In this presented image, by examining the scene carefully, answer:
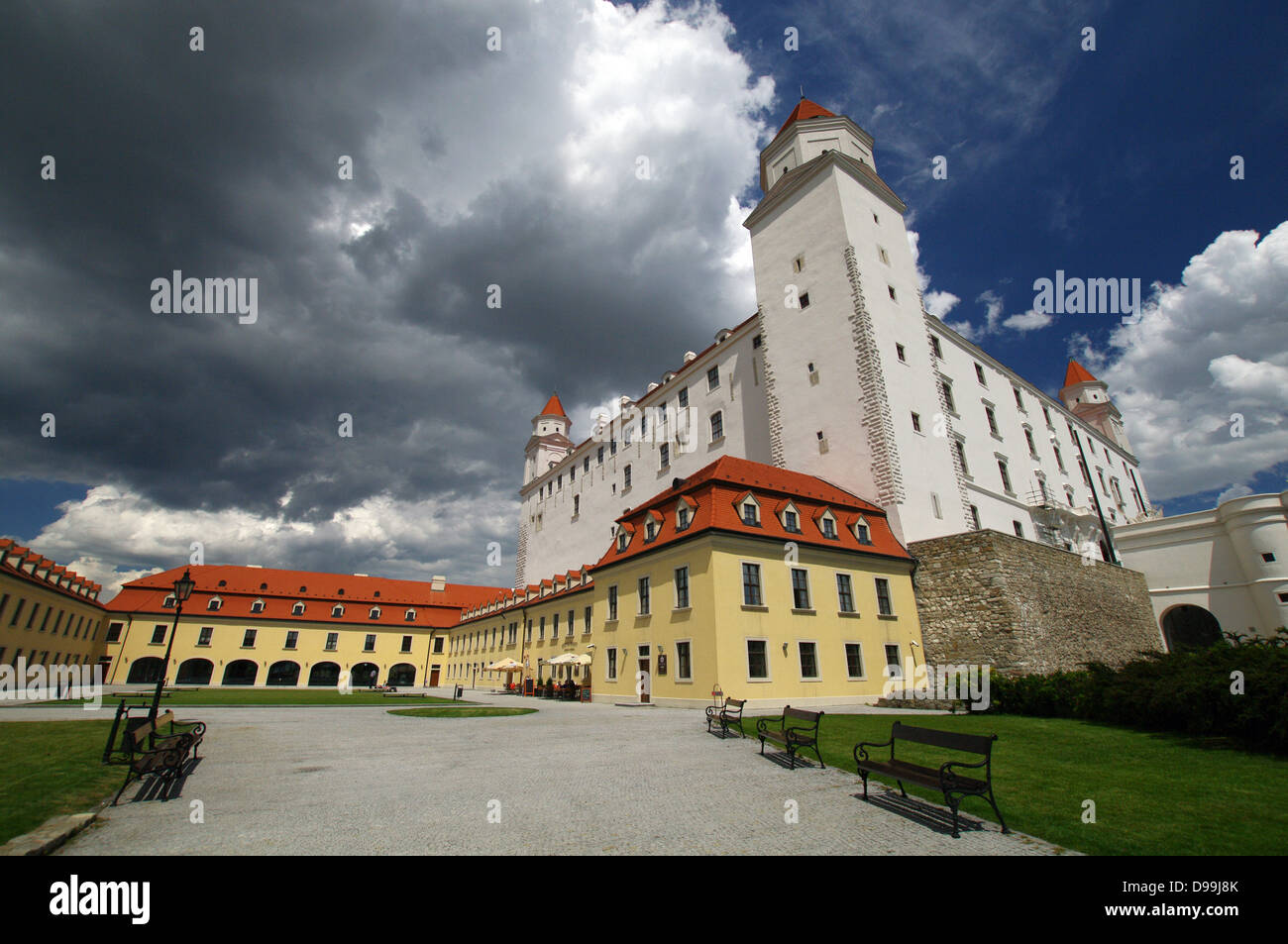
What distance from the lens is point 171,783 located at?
821 cm

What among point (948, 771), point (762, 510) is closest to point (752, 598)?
point (762, 510)

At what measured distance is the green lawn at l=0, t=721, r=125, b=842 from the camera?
6215mm

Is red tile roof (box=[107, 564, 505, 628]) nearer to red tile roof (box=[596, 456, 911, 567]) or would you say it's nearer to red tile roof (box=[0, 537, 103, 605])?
red tile roof (box=[0, 537, 103, 605])

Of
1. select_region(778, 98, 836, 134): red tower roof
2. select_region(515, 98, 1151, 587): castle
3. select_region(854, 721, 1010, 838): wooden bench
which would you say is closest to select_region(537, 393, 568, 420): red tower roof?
select_region(515, 98, 1151, 587): castle

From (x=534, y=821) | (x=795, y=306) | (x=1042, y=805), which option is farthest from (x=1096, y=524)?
(x=534, y=821)

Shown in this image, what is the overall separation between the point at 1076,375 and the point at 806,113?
2110 inches

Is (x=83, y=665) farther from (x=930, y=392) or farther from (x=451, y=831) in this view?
(x=930, y=392)

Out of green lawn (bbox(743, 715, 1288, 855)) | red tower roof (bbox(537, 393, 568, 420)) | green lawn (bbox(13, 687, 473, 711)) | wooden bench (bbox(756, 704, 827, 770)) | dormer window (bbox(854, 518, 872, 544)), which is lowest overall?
green lawn (bbox(13, 687, 473, 711))

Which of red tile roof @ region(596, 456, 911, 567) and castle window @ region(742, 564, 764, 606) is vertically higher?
red tile roof @ region(596, 456, 911, 567)

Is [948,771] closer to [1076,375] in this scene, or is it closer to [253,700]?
[253,700]

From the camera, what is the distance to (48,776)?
802cm

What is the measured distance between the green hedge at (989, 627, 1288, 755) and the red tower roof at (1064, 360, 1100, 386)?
215ft

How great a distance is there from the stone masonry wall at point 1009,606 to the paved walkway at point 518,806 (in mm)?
16014
